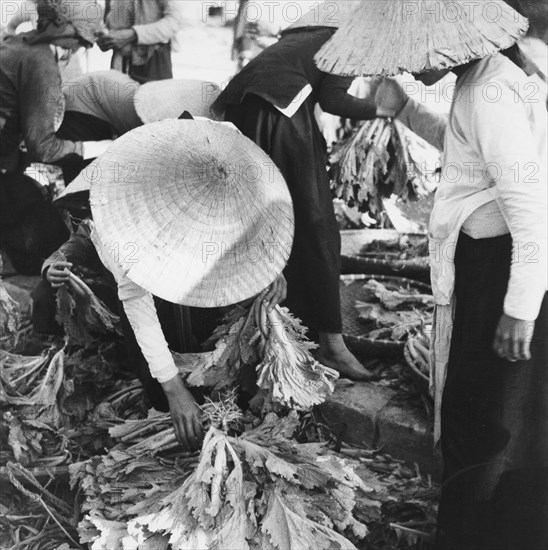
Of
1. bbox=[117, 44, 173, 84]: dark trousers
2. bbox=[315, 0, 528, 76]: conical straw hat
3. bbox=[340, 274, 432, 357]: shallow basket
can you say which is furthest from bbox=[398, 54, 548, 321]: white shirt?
bbox=[117, 44, 173, 84]: dark trousers

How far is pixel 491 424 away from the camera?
2.19 meters

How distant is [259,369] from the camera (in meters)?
2.47

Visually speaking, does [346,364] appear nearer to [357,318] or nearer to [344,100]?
[357,318]

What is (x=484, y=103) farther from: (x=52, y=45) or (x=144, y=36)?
(x=52, y=45)

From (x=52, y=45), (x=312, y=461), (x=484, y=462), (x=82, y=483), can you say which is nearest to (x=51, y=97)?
(x=52, y=45)

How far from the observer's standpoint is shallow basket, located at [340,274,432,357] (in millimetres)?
3086

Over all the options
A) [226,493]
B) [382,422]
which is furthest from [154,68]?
[226,493]

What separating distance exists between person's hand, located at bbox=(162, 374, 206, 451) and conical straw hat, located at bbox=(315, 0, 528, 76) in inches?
47.6

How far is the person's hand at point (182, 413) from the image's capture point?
237cm

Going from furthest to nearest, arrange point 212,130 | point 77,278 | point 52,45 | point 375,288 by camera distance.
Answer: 1. point 375,288
2. point 52,45
3. point 77,278
4. point 212,130

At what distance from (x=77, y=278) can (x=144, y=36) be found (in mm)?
1281

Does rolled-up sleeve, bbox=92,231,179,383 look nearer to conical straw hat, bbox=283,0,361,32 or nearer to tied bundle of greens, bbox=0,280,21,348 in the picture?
tied bundle of greens, bbox=0,280,21,348

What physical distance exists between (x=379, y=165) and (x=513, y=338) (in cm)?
128

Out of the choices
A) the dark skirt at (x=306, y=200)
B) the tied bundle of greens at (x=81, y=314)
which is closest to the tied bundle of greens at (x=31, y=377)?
the tied bundle of greens at (x=81, y=314)
